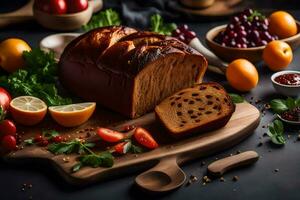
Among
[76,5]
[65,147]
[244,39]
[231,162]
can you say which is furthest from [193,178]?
[76,5]

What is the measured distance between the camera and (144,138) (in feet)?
13.2

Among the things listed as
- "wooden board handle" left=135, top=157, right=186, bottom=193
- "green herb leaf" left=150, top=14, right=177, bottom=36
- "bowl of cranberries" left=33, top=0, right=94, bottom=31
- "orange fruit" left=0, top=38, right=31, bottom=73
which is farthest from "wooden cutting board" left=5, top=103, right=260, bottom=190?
"bowl of cranberries" left=33, top=0, right=94, bottom=31

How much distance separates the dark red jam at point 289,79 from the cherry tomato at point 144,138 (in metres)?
1.22

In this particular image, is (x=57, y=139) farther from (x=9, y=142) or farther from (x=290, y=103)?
(x=290, y=103)

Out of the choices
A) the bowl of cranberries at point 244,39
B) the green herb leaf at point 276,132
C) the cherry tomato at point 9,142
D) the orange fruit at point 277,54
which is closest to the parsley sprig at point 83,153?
the cherry tomato at point 9,142

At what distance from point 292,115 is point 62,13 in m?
2.49

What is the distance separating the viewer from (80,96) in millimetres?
4770

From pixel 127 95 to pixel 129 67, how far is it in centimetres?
18

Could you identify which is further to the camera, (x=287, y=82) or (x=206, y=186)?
(x=287, y=82)

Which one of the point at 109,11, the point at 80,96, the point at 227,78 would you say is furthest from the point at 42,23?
the point at 227,78

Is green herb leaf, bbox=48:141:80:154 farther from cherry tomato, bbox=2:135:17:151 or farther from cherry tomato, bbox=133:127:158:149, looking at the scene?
cherry tomato, bbox=133:127:158:149

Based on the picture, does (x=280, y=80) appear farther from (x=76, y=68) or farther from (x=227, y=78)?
(x=76, y=68)

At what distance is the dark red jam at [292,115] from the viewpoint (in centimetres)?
438

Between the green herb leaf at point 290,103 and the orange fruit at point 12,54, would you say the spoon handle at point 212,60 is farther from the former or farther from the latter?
the orange fruit at point 12,54
